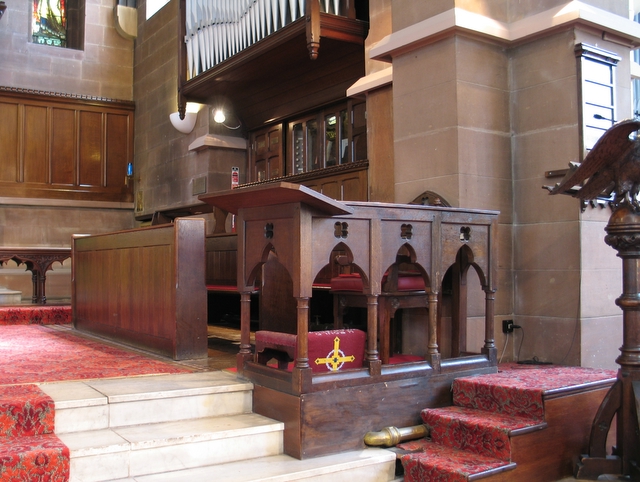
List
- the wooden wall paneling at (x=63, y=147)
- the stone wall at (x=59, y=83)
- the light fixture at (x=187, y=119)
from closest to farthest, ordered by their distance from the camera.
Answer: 1. the light fixture at (x=187, y=119)
2. the stone wall at (x=59, y=83)
3. the wooden wall paneling at (x=63, y=147)

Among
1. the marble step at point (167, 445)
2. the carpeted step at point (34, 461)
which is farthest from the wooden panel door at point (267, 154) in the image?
the carpeted step at point (34, 461)

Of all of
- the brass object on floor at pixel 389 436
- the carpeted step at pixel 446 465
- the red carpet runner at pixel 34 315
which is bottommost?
the carpeted step at pixel 446 465

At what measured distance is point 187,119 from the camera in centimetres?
842

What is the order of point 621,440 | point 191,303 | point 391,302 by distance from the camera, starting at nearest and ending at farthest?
point 621,440, point 391,302, point 191,303

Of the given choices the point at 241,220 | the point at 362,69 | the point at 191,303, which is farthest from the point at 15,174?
the point at 241,220

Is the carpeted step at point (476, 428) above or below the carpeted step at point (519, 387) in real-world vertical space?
below

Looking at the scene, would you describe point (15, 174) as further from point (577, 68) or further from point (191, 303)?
point (577, 68)

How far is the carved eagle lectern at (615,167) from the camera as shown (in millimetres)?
2904

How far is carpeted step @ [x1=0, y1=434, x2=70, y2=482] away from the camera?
2438mm

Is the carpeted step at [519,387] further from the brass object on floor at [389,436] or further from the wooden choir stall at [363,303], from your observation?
the brass object on floor at [389,436]

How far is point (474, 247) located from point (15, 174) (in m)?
7.91

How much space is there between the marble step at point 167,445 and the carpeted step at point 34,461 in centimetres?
5

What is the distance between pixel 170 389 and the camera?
125 inches

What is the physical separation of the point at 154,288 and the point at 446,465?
228 cm
